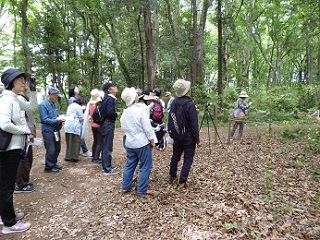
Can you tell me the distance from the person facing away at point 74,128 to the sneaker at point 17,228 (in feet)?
10.3

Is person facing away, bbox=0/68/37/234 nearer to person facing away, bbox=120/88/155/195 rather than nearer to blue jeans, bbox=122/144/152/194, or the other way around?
person facing away, bbox=120/88/155/195

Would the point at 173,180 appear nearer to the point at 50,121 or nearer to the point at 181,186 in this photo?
the point at 181,186

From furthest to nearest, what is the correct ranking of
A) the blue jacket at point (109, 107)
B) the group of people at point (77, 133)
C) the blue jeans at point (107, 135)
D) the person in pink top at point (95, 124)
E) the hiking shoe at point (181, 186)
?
1. the person in pink top at point (95, 124)
2. the blue jeans at point (107, 135)
3. the blue jacket at point (109, 107)
4. the hiking shoe at point (181, 186)
5. the group of people at point (77, 133)

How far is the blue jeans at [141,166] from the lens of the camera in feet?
14.3

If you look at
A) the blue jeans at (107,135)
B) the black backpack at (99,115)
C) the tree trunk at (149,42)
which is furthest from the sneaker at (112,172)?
the tree trunk at (149,42)

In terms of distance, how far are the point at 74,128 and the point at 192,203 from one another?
156 inches

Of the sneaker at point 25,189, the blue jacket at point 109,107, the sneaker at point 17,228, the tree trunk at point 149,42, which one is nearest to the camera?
the sneaker at point 17,228

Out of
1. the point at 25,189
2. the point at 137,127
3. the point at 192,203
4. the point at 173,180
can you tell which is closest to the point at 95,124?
the point at 25,189

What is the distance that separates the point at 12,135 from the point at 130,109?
5.99ft

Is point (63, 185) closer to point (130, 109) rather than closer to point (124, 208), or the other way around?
point (124, 208)

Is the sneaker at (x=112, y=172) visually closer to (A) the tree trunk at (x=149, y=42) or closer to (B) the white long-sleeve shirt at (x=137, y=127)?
(B) the white long-sleeve shirt at (x=137, y=127)

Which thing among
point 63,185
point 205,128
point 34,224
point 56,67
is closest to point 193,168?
point 63,185

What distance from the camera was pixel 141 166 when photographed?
438 cm

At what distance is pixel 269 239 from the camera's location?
3225 mm
